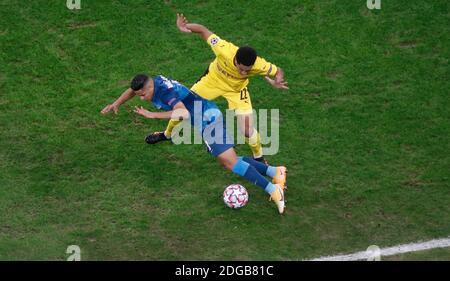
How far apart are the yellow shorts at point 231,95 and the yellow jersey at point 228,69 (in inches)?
2.8

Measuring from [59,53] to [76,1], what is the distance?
130cm

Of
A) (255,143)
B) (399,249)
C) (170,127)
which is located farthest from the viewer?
(170,127)

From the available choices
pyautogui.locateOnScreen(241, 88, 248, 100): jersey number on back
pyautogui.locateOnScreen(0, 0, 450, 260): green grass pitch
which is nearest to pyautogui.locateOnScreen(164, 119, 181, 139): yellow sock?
pyautogui.locateOnScreen(0, 0, 450, 260): green grass pitch

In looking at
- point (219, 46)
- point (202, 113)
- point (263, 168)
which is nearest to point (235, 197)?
point (263, 168)

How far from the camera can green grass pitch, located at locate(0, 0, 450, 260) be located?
9.20 meters

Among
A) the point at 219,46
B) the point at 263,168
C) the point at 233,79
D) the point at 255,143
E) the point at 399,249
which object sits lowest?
the point at 399,249

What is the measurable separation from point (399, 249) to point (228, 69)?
134 inches

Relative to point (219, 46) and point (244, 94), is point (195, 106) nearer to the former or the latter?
point (244, 94)

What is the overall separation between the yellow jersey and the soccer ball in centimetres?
149

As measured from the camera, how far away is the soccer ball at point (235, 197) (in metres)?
9.45

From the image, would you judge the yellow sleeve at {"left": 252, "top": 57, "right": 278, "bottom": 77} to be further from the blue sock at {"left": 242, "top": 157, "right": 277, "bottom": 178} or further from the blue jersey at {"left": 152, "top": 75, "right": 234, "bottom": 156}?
the blue sock at {"left": 242, "top": 157, "right": 277, "bottom": 178}

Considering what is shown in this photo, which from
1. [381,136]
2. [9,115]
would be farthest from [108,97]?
[381,136]

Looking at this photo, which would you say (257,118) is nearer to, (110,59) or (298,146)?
(298,146)

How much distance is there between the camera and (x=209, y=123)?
31.3 feet
